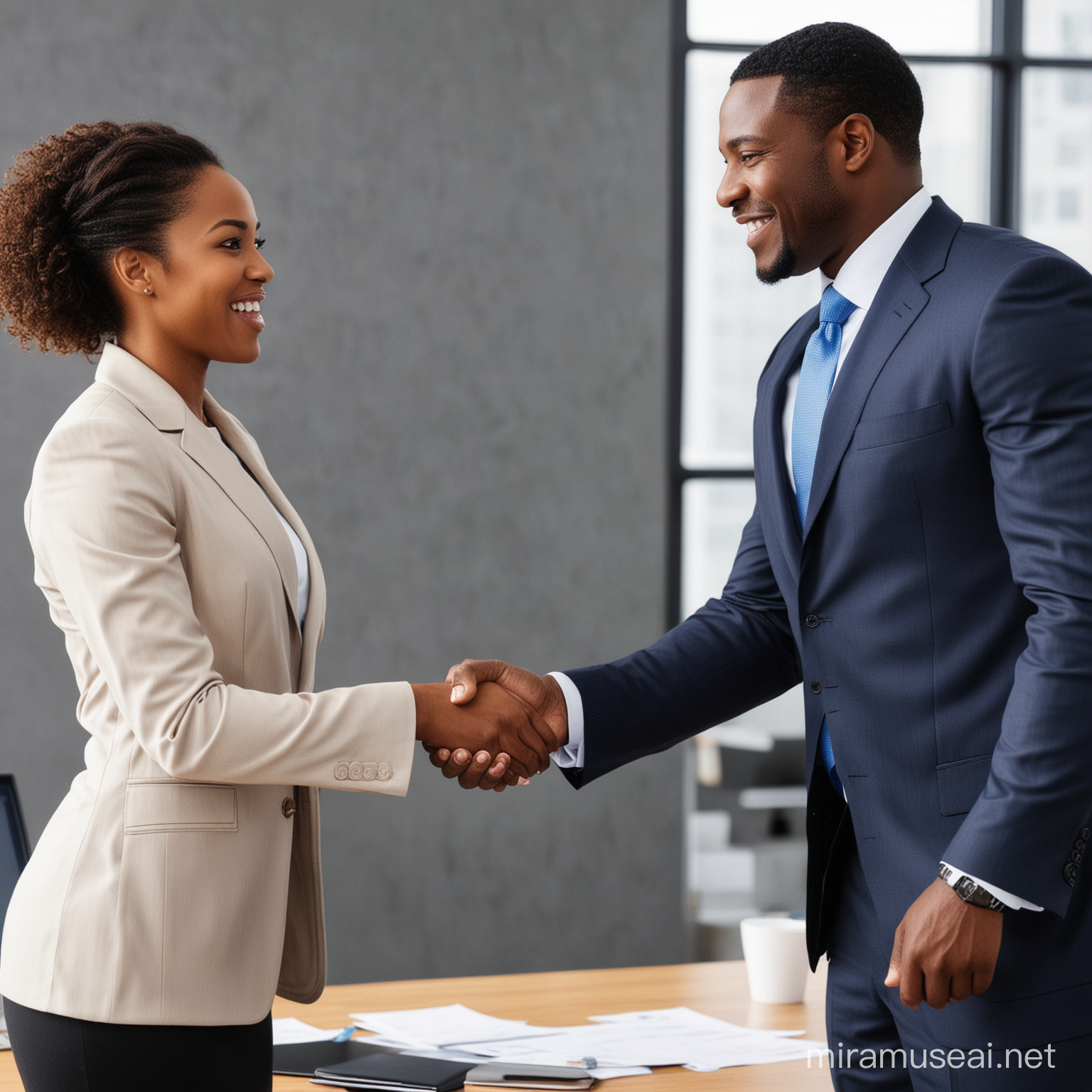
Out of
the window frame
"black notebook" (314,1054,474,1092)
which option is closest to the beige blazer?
"black notebook" (314,1054,474,1092)

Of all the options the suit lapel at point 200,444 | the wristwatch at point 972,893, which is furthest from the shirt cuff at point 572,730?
the wristwatch at point 972,893

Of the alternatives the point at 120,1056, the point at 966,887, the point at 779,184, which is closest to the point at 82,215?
the point at 779,184

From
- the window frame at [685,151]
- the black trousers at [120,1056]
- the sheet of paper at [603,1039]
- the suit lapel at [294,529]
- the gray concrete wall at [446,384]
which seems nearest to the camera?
the black trousers at [120,1056]

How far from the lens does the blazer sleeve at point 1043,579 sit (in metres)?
1.19

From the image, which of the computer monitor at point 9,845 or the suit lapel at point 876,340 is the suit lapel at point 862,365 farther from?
the computer monitor at point 9,845

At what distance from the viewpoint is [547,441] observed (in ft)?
11.9

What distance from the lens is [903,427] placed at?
4.39ft

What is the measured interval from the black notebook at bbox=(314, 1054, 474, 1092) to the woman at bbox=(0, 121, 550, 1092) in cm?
11

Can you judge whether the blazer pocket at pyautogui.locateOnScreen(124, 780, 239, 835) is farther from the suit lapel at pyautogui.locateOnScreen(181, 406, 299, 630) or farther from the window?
the window

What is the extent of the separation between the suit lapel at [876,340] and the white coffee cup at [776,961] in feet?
2.54

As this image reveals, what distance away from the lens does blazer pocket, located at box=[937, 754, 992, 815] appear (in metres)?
1.31

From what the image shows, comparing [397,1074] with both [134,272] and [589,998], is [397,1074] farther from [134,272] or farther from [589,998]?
[134,272]

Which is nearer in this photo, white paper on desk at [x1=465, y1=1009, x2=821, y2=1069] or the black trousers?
the black trousers

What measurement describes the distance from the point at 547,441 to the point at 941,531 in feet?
7.70
